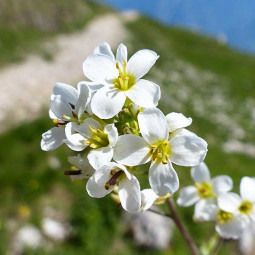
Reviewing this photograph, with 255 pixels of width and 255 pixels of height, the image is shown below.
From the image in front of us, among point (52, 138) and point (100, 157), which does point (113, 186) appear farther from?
point (52, 138)

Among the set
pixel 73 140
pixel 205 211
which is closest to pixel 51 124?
pixel 205 211

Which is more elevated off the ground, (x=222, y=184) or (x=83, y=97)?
(x=83, y=97)

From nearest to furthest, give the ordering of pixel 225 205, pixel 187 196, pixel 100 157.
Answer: pixel 100 157
pixel 225 205
pixel 187 196

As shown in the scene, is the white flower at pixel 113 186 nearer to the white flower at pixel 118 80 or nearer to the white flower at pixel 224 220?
the white flower at pixel 118 80

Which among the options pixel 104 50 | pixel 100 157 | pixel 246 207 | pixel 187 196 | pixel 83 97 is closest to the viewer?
pixel 100 157

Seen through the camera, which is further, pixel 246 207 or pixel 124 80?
pixel 246 207

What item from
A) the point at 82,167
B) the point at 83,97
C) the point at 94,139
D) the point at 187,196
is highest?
the point at 83,97

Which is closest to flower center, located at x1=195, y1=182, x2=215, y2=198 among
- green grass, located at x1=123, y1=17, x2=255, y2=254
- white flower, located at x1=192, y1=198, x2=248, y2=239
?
white flower, located at x1=192, y1=198, x2=248, y2=239
